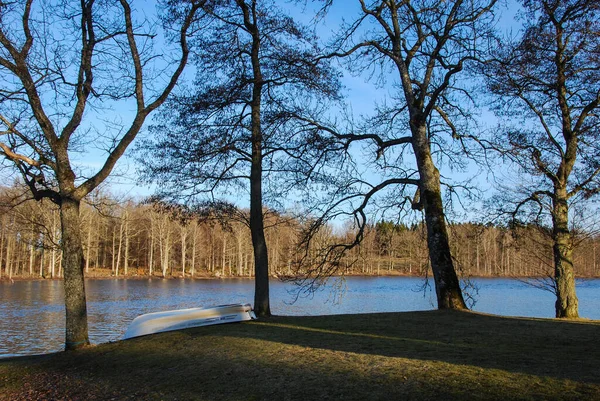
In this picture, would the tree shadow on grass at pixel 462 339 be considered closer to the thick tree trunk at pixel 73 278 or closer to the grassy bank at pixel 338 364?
the grassy bank at pixel 338 364

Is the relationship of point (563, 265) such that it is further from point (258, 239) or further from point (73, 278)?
point (73, 278)

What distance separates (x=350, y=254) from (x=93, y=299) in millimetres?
23631

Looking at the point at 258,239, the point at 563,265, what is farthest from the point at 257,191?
the point at 563,265

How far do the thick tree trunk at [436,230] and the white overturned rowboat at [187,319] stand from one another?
14.7ft

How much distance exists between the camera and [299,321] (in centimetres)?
1011

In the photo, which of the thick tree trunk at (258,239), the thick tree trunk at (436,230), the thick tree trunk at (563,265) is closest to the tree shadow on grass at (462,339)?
the thick tree trunk at (436,230)

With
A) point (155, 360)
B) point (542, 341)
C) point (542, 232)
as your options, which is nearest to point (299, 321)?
point (155, 360)

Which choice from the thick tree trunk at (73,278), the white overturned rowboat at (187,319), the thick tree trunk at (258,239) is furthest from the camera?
the thick tree trunk at (258,239)

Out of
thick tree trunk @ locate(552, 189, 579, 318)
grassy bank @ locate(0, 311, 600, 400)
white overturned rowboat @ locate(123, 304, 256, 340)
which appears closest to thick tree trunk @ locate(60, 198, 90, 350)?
grassy bank @ locate(0, 311, 600, 400)

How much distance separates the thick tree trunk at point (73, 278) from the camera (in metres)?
9.48

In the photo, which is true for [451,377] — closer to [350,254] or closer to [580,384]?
[580,384]

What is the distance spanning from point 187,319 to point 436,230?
6197mm

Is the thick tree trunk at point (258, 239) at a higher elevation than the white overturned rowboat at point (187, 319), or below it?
higher

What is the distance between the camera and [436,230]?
11734mm
